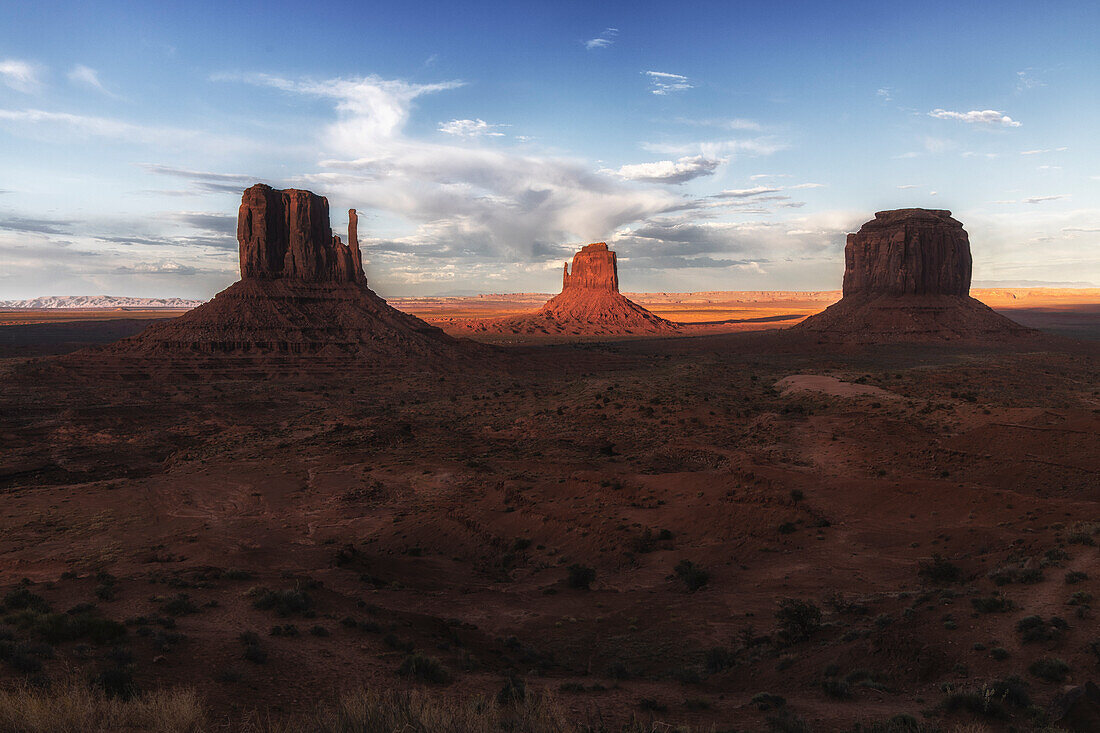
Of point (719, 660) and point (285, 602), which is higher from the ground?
point (285, 602)

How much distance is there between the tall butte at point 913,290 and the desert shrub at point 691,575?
7860 cm

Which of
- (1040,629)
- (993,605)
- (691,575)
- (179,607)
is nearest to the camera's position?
(1040,629)

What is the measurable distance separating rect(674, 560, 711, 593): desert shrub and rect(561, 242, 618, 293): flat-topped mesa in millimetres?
133790

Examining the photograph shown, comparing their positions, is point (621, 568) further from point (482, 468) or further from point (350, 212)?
point (350, 212)

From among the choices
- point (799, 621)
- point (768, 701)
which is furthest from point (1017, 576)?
point (768, 701)

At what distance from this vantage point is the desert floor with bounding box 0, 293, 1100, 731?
959 cm

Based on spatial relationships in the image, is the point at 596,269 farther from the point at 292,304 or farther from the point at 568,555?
the point at 568,555

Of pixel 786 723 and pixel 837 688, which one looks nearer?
pixel 786 723

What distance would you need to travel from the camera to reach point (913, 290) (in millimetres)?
89875

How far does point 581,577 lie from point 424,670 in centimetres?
707

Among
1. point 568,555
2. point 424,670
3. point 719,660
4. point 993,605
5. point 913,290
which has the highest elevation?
point 913,290

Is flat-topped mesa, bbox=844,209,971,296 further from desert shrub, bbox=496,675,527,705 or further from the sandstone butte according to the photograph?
desert shrub, bbox=496,675,527,705

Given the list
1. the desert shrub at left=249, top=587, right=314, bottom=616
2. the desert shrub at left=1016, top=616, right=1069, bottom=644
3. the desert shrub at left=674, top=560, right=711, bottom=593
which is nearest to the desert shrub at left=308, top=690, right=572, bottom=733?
the desert shrub at left=249, top=587, right=314, bottom=616

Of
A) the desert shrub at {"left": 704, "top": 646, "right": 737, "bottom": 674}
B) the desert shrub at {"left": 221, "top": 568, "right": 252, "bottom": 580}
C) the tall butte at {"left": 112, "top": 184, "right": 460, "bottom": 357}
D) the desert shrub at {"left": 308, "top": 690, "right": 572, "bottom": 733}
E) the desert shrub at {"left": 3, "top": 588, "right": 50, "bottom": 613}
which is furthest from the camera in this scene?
the tall butte at {"left": 112, "top": 184, "right": 460, "bottom": 357}
